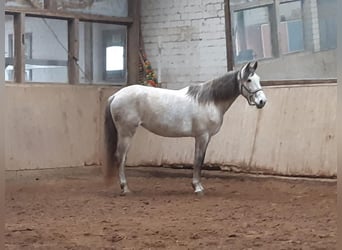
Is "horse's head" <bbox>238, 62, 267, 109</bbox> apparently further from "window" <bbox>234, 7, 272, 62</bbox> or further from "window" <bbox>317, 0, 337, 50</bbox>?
"window" <bbox>234, 7, 272, 62</bbox>

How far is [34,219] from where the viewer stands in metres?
4.52

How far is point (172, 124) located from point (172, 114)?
0.10 meters

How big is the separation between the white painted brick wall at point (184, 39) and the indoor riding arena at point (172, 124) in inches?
0.6

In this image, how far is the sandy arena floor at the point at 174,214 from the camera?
354 centimetres

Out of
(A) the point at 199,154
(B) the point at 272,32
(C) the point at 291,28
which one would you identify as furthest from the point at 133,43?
(A) the point at 199,154

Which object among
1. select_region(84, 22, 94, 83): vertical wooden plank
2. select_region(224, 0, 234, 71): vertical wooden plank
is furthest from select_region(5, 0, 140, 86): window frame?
select_region(224, 0, 234, 71): vertical wooden plank

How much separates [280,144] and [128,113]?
1.74 meters

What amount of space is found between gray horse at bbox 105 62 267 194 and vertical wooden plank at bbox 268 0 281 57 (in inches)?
57.8

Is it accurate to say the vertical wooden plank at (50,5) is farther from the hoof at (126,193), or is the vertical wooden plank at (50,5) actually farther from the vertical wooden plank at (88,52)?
the hoof at (126,193)

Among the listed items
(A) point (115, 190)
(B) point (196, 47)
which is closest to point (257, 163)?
(A) point (115, 190)

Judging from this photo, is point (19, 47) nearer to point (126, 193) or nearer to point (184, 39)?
point (184, 39)

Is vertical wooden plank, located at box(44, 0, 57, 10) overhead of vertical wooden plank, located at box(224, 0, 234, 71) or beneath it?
overhead

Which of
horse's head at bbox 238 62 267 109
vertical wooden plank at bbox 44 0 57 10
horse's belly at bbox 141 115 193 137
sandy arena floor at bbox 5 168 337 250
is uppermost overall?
vertical wooden plank at bbox 44 0 57 10

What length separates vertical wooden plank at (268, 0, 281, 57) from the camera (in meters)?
7.07
